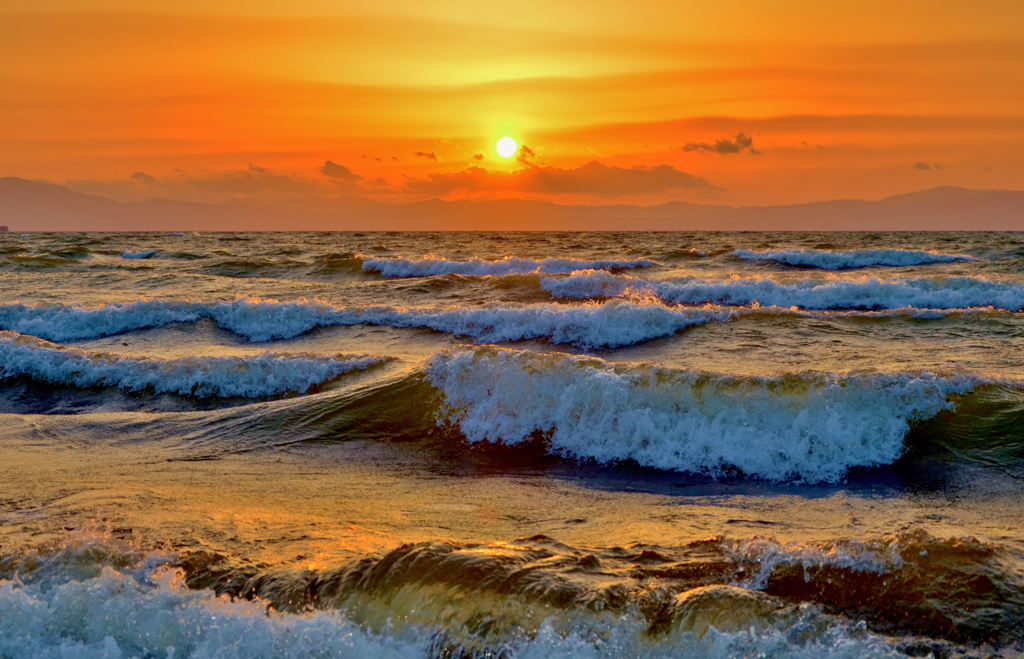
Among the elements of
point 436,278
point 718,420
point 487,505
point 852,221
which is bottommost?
point 487,505

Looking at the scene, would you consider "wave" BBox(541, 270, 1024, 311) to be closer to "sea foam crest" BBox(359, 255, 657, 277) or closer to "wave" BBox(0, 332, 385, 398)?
"sea foam crest" BBox(359, 255, 657, 277)

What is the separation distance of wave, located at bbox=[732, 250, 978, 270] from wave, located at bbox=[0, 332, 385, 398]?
76.0ft

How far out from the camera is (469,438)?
732 cm

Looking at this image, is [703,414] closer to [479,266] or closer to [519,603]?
[519,603]

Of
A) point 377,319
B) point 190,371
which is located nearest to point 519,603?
point 190,371

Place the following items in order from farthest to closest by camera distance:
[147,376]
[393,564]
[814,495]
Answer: [147,376] → [814,495] → [393,564]

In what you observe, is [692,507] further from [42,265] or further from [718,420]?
[42,265]

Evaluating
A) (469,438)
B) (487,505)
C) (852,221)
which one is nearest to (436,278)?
(469,438)

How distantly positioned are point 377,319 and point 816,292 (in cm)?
1111

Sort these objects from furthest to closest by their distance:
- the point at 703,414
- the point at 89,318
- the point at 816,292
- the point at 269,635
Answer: the point at 816,292 → the point at 89,318 → the point at 703,414 → the point at 269,635

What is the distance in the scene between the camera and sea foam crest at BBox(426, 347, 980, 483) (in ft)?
21.1

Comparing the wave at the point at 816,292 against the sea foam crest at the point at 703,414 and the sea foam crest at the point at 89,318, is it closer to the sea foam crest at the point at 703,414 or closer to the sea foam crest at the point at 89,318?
the sea foam crest at the point at 89,318

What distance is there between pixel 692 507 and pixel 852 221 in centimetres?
17922

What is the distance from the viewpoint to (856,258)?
28.2 m
